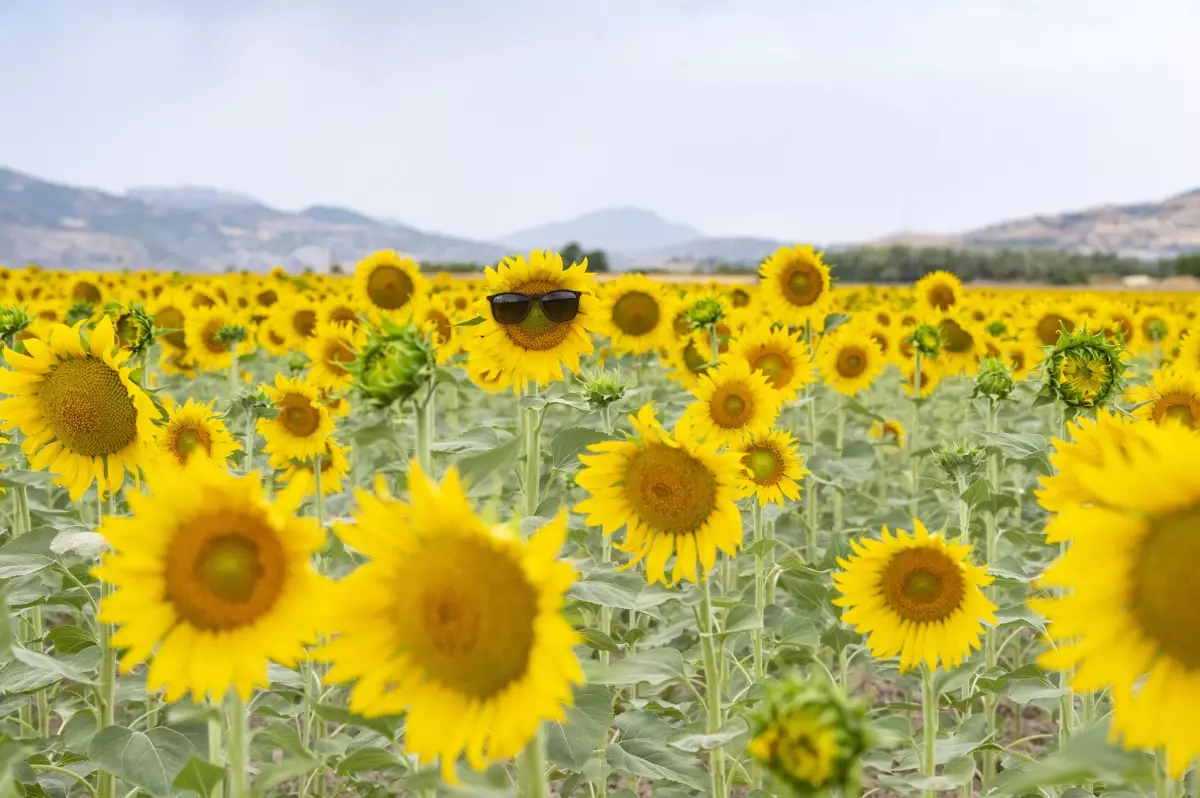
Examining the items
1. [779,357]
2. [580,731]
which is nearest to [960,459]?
[779,357]

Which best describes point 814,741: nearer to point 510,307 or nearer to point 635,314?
point 510,307

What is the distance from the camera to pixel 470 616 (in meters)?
1.47

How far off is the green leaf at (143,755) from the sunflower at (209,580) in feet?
2.89

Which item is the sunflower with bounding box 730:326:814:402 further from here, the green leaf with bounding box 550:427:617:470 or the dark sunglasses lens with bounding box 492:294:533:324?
the green leaf with bounding box 550:427:617:470

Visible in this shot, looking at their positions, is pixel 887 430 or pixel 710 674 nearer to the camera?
pixel 710 674

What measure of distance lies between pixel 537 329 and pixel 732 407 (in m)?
1.41

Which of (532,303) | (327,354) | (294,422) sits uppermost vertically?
(532,303)

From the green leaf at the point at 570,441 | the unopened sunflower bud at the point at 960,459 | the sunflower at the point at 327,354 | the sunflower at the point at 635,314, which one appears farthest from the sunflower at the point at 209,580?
the sunflower at the point at 635,314

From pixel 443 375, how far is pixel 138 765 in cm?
149

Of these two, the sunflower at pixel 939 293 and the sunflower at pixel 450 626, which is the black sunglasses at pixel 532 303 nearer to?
the sunflower at pixel 450 626

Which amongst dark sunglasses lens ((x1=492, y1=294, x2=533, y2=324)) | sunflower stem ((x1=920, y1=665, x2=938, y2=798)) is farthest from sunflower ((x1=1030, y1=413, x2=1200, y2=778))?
dark sunglasses lens ((x1=492, y1=294, x2=533, y2=324))

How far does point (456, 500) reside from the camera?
144 cm

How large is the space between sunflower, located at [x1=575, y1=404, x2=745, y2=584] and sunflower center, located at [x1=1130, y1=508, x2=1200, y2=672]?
126 centimetres

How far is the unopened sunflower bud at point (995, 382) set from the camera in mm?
4273
